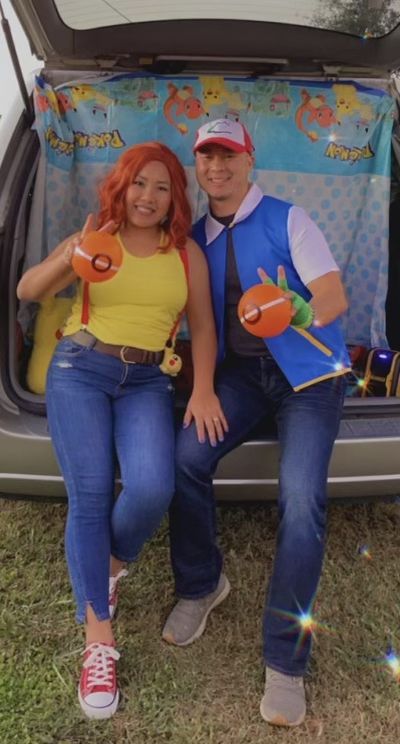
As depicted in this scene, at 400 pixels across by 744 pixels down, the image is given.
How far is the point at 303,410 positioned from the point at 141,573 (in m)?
0.83

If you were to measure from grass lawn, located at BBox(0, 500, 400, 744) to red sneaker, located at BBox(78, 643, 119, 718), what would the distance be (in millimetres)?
33

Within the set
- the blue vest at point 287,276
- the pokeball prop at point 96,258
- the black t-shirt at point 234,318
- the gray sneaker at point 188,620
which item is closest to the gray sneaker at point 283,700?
the gray sneaker at point 188,620

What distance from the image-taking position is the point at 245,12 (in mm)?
2738

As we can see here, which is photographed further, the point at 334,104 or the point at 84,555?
the point at 334,104

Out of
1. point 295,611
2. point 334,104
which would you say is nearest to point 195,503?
point 295,611

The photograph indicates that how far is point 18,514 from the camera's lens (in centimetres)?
289

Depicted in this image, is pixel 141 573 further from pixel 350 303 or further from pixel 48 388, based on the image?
pixel 350 303

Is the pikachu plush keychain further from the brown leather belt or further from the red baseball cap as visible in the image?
the red baseball cap

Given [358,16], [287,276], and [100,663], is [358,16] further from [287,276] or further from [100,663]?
[100,663]

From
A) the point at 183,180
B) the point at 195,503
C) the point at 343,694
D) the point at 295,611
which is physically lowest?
the point at 343,694

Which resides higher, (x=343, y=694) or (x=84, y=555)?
(x=84, y=555)

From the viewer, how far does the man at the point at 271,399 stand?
2.09 metres

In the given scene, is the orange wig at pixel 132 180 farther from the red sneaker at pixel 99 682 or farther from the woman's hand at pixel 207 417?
the red sneaker at pixel 99 682

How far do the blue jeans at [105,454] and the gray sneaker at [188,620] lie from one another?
279 mm
